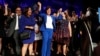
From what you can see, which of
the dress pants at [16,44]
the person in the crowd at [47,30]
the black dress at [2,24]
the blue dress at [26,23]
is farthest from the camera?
the person in the crowd at [47,30]

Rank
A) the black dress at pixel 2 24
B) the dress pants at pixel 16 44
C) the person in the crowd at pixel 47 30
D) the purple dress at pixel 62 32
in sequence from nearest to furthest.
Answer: the black dress at pixel 2 24 → the dress pants at pixel 16 44 → the person in the crowd at pixel 47 30 → the purple dress at pixel 62 32

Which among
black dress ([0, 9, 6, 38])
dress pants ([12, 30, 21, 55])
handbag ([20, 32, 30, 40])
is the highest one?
black dress ([0, 9, 6, 38])

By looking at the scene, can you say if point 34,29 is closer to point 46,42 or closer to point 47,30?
point 47,30

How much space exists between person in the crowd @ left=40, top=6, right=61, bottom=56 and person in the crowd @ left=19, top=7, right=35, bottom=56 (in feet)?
1.26

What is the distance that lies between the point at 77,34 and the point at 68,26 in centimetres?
71

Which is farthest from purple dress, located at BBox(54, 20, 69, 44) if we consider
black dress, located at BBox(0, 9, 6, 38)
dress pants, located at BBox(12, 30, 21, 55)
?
black dress, located at BBox(0, 9, 6, 38)

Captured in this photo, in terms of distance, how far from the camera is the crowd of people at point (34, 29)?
8383 mm

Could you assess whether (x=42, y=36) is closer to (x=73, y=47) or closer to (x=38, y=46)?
(x=38, y=46)

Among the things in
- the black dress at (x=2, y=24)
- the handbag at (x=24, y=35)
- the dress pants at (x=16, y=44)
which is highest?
the black dress at (x=2, y=24)

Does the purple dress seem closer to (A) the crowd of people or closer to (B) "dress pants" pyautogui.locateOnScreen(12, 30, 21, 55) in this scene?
(A) the crowd of people

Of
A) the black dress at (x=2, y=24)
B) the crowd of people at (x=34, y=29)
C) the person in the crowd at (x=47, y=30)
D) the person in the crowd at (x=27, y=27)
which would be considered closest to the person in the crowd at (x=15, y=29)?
the crowd of people at (x=34, y=29)

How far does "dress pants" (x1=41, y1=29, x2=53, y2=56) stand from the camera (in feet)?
28.9

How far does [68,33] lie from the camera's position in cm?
931

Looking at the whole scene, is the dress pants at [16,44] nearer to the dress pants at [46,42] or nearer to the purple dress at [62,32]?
the dress pants at [46,42]
